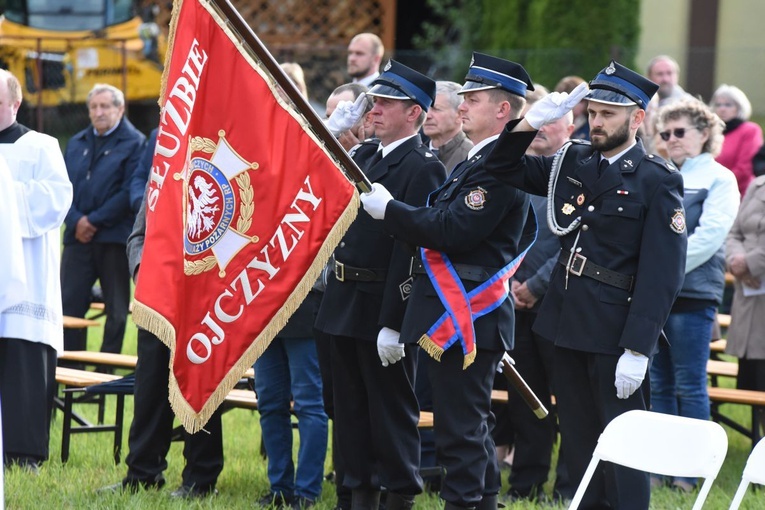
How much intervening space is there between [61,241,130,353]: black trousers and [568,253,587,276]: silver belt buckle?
206 inches

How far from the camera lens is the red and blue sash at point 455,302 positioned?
5242mm

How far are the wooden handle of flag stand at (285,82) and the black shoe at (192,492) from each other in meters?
2.02

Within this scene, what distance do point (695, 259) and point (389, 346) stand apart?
7.70ft

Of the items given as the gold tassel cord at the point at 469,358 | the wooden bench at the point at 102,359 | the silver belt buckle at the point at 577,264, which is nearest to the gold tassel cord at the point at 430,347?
the gold tassel cord at the point at 469,358

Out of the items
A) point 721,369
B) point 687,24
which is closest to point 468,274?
point 721,369

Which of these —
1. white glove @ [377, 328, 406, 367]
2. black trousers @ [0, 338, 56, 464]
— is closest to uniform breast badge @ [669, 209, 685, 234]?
white glove @ [377, 328, 406, 367]

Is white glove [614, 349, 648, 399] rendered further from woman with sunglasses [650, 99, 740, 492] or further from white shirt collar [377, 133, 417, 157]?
woman with sunglasses [650, 99, 740, 492]

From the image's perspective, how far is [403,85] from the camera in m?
5.72

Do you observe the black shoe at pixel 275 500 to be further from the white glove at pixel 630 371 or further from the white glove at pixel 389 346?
the white glove at pixel 630 371

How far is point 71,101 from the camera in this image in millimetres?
17422

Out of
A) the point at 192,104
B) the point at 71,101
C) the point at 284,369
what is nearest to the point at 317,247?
the point at 192,104

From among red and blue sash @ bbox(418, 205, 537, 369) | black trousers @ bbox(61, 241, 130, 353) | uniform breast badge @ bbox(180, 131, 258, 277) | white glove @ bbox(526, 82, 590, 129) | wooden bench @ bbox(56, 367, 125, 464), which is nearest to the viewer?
white glove @ bbox(526, 82, 590, 129)

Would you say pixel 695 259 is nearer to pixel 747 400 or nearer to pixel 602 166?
pixel 747 400

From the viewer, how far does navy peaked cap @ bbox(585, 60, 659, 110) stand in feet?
17.0
